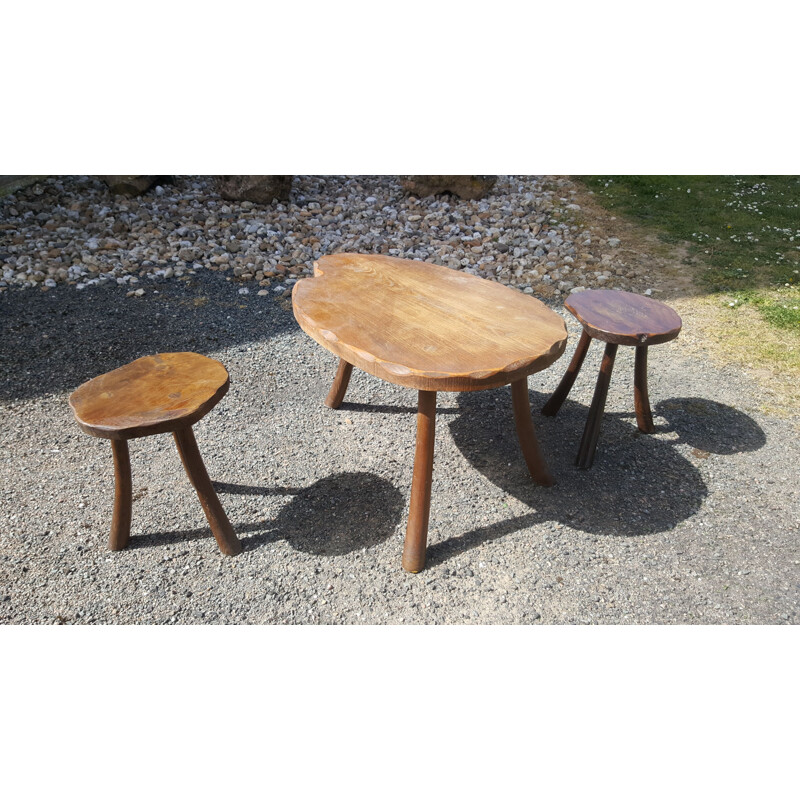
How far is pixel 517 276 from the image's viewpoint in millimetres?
5152

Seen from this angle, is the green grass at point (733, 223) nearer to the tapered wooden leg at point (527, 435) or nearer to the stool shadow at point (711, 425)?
the stool shadow at point (711, 425)

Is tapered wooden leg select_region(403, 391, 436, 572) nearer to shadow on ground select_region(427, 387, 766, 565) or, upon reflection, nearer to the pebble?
shadow on ground select_region(427, 387, 766, 565)

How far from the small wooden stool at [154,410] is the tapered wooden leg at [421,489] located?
68 cm

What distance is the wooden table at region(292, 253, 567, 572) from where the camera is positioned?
2367 millimetres

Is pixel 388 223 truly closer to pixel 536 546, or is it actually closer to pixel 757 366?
pixel 757 366

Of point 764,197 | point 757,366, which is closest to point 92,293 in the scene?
point 757,366

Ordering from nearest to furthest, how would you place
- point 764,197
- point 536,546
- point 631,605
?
point 631,605 → point 536,546 → point 764,197

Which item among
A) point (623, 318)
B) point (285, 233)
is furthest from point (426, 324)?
point (285, 233)

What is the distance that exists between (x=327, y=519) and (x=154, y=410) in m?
0.87

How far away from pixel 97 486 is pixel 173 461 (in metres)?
0.34

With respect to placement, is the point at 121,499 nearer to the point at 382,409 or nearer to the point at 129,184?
Result: the point at 382,409

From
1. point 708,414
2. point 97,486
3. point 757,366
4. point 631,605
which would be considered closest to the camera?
point 631,605

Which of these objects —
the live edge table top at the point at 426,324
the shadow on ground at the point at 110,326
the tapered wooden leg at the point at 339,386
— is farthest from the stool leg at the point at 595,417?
the shadow on ground at the point at 110,326

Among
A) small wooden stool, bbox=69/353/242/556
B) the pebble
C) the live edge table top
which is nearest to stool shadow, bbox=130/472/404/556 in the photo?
small wooden stool, bbox=69/353/242/556
